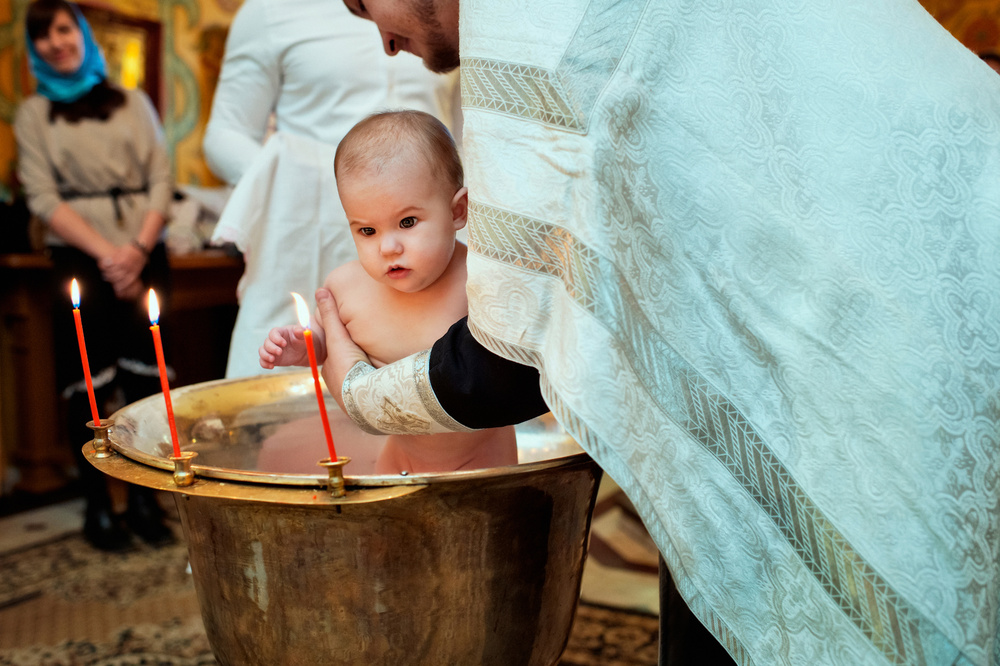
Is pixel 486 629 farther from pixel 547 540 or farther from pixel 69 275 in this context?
pixel 69 275

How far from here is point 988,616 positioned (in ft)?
2.31

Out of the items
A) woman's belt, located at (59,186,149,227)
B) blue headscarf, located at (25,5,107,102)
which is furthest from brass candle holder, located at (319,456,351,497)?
blue headscarf, located at (25,5,107,102)

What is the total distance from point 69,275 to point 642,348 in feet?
7.71

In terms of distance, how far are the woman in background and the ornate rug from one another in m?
0.18

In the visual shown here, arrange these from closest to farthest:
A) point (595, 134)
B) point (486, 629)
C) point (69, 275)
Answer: point (595, 134) < point (486, 629) < point (69, 275)

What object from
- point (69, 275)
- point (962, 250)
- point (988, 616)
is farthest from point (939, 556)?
point (69, 275)

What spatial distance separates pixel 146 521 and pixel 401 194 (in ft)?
6.69

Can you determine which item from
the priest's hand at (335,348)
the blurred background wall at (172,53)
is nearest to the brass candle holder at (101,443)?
the priest's hand at (335,348)

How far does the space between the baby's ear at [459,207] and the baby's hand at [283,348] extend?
0.25 meters

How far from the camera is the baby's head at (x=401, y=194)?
3.42 feet

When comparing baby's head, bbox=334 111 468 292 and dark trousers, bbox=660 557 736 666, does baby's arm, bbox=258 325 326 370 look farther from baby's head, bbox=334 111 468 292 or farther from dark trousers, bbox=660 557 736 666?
dark trousers, bbox=660 557 736 666

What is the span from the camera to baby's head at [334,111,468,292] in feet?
3.42

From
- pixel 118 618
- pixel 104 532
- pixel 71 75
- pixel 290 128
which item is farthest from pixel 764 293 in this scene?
pixel 71 75

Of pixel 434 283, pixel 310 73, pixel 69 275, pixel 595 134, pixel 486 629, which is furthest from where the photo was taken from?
pixel 69 275
